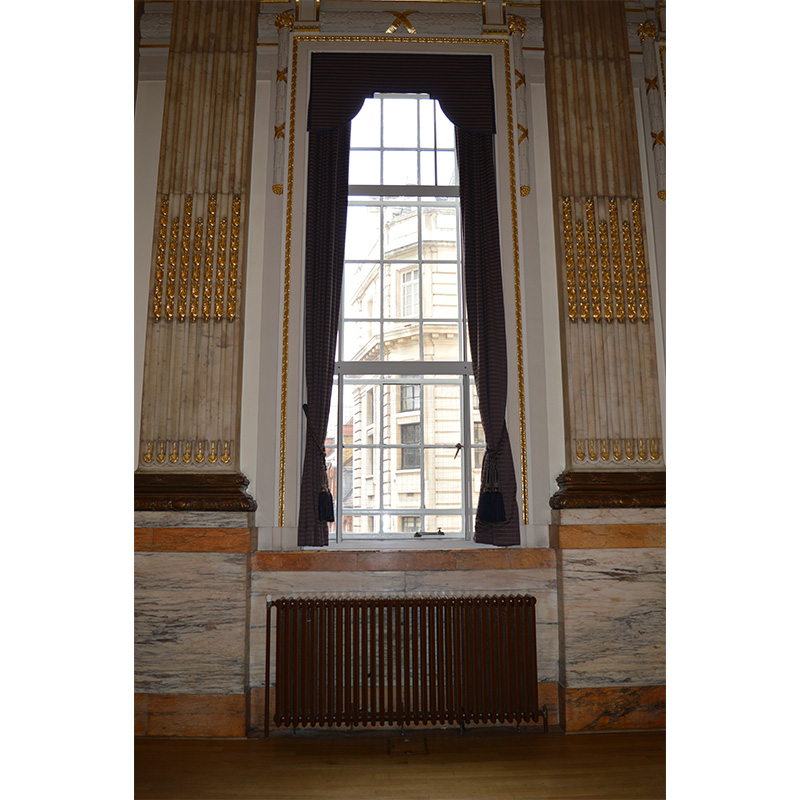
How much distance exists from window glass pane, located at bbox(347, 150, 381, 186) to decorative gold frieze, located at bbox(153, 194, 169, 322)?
1393mm

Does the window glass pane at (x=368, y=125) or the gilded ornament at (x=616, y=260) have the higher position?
the window glass pane at (x=368, y=125)

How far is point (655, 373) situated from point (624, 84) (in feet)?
7.14

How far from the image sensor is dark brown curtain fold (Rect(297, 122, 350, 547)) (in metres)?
4.66

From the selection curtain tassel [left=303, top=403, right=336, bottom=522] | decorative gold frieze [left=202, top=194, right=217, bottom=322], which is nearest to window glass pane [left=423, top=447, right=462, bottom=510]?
curtain tassel [left=303, top=403, right=336, bottom=522]

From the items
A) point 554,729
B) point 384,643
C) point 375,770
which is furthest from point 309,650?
point 554,729

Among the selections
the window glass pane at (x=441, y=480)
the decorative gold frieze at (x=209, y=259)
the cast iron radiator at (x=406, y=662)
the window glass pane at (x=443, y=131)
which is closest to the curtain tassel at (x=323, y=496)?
the cast iron radiator at (x=406, y=662)

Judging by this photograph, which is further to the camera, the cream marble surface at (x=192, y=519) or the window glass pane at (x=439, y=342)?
the window glass pane at (x=439, y=342)

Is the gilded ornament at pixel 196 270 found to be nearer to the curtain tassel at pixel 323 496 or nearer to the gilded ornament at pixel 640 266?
the curtain tassel at pixel 323 496

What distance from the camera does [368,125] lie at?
215 inches

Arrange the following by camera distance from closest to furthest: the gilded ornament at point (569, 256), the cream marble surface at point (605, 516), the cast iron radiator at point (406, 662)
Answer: the cast iron radiator at point (406, 662)
the cream marble surface at point (605, 516)
the gilded ornament at point (569, 256)

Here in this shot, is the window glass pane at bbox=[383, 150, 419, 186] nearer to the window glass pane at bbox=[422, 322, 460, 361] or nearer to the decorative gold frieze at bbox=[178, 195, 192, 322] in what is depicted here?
the window glass pane at bbox=[422, 322, 460, 361]

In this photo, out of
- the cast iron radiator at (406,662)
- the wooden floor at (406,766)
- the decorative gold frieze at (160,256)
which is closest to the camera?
the wooden floor at (406,766)

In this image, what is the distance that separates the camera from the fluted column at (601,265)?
4.69 meters

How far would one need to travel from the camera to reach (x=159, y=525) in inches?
174
